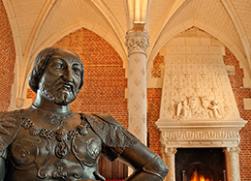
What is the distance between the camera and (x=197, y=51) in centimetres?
1157

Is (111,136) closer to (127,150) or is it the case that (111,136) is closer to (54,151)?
(127,150)

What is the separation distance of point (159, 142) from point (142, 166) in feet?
30.5

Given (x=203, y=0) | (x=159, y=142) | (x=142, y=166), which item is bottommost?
(x=142, y=166)

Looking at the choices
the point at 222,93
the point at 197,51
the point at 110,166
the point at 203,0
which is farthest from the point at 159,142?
the point at 203,0

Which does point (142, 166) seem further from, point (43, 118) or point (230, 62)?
point (230, 62)

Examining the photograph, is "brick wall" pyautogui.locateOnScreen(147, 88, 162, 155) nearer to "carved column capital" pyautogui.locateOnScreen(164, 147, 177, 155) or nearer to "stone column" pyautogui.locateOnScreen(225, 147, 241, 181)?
"carved column capital" pyautogui.locateOnScreen(164, 147, 177, 155)

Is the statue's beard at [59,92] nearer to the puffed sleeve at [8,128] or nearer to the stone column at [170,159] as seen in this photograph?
the puffed sleeve at [8,128]

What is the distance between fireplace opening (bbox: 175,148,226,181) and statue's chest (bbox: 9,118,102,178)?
963 centimetres

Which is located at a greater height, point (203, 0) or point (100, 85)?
point (203, 0)

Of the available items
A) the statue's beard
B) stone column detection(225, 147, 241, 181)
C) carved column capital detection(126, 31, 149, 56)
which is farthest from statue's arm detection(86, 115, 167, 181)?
stone column detection(225, 147, 241, 181)

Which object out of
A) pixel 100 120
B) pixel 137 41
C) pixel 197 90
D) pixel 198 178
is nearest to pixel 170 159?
pixel 198 178

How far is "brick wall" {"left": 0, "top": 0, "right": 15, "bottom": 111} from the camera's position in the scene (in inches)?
393

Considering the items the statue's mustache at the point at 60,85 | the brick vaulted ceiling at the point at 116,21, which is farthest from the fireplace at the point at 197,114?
the statue's mustache at the point at 60,85

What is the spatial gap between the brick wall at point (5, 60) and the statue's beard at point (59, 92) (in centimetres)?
886
